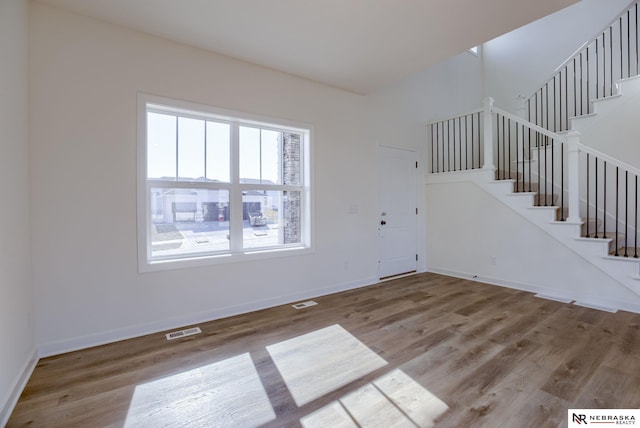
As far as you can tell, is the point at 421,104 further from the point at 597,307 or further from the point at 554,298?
the point at 597,307

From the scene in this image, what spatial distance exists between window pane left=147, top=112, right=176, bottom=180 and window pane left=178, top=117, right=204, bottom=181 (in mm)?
67

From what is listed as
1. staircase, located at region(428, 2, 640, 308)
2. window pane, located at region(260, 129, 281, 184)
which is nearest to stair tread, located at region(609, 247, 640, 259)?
staircase, located at region(428, 2, 640, 308)

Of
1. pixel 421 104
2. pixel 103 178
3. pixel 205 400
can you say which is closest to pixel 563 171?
pixel 421 104

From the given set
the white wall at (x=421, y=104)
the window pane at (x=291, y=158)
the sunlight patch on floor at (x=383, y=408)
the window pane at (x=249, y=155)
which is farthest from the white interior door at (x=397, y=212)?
the sunlight patch on floor at (x=383, y=408)

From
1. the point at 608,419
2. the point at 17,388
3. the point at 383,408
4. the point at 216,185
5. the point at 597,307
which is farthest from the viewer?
the point at 597,307

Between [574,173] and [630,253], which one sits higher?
[574,173]

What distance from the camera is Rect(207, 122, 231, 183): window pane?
10.9 feet

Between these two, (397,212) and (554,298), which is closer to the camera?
(554,298)

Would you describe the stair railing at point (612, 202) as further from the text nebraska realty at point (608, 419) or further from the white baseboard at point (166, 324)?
the white baseboard at point (166, 324)

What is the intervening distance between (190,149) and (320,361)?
8.10 feet

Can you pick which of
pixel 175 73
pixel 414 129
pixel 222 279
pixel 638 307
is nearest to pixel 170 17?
pixel 175 73

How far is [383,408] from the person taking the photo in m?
1.80

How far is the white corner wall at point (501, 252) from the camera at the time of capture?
3670 millimetres

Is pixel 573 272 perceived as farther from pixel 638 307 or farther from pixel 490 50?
pixel 490 50
